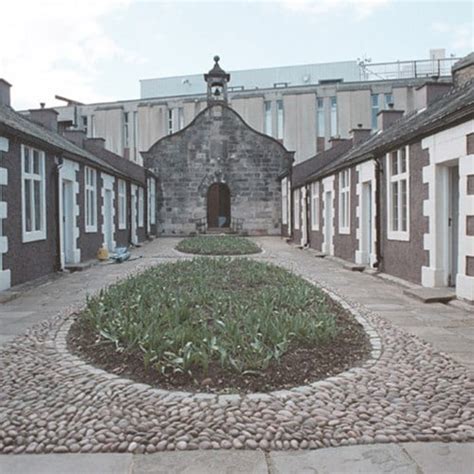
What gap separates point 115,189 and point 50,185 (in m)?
7.75

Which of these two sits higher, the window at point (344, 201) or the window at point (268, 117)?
the window at point (268, 117)

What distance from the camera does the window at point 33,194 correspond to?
37.0 ft

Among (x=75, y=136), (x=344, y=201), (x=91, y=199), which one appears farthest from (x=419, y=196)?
(x=75, y=136)

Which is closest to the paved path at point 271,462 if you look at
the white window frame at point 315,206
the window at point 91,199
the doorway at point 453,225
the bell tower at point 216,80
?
the doorway at point 453,225

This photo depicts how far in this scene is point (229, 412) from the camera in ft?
13.0

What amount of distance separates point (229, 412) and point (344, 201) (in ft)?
44.0

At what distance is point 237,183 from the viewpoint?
102ft

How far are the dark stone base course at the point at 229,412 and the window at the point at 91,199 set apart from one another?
38.8ft

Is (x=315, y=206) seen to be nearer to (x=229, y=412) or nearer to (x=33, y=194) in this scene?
(x=33, y=194)

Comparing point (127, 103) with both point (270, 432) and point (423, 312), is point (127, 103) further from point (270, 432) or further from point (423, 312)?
point (270, 432)

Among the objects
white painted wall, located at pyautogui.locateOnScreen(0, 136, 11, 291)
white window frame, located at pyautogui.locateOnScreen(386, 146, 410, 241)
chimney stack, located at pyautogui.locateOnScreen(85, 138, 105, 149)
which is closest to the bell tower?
chimney stack, located at pyautogui.locateOnScreen(85, 138, 105, 149)

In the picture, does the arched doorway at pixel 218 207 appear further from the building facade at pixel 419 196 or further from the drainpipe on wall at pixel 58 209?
the drainpipe on wall at pixel 58 209

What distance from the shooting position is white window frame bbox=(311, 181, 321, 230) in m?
20.7

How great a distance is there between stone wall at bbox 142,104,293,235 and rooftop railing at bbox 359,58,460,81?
1694 centimetres
